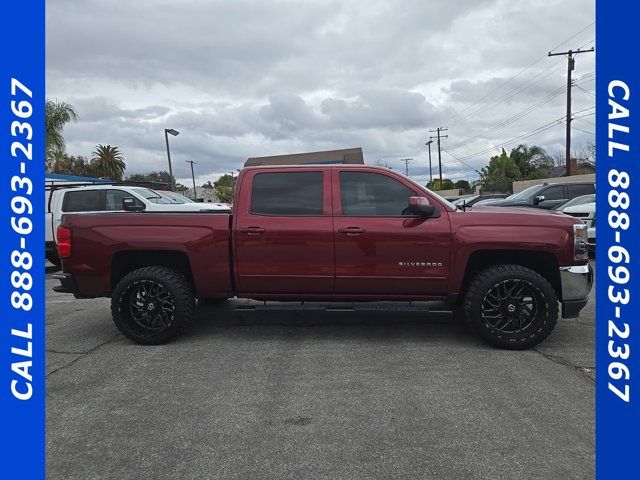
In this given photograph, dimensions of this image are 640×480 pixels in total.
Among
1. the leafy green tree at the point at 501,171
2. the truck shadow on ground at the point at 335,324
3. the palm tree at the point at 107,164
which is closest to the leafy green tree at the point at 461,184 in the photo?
the leafy green tree at the point at 501,171

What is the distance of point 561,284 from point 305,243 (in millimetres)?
2557

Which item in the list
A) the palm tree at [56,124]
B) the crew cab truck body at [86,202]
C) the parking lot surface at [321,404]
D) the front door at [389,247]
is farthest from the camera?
the palm tree at [56,124]

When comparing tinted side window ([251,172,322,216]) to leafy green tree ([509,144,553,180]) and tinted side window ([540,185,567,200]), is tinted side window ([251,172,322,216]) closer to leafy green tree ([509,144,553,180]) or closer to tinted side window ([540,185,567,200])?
tinted side window ([540,185,567,200])

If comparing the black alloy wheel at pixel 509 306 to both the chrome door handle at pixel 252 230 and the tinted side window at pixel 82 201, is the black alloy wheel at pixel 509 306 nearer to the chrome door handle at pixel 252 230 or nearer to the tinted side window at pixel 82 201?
the chrome door handle at pixel 252 230

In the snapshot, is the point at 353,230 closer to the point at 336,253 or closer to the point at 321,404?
the point at 336,253

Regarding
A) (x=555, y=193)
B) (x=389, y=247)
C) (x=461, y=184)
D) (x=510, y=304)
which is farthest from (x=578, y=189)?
(x=461, y=184)

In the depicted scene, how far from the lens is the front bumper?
169 inches

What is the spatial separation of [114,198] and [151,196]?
0.81 meters

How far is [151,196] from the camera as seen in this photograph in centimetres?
1023

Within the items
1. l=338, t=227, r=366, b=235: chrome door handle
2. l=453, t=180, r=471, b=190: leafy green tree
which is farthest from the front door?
l=453, t=180, r=471, b=190: leafy green tree

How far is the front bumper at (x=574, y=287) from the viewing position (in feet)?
14.1

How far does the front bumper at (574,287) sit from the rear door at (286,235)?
2.28 meters

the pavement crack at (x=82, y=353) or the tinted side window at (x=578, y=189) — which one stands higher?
the tinted side window at (x=578, y=189)
